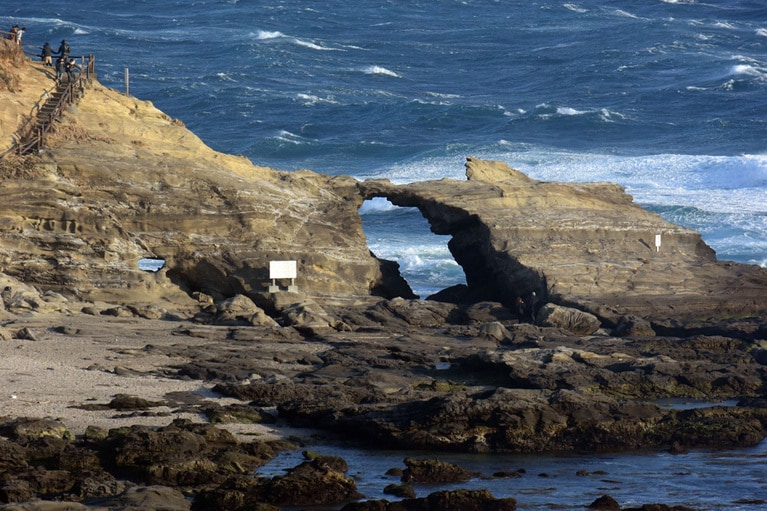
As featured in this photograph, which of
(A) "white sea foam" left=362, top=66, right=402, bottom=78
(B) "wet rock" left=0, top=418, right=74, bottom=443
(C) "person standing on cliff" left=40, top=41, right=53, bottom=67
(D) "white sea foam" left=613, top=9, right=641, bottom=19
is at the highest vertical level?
(D) "white sea foam" left=613, top=9, right=641, bottom=19

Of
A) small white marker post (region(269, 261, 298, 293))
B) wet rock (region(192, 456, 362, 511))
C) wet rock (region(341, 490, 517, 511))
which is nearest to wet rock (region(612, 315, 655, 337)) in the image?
small white marker post (region(269, 261, 298, 293))

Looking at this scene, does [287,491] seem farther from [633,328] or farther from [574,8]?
[574,8]

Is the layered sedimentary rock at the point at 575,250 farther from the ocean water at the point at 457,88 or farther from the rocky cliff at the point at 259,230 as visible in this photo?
the ocean water at the point at 457,88

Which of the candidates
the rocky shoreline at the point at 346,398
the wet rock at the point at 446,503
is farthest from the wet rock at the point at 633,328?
the wet rock at the point at 446,503

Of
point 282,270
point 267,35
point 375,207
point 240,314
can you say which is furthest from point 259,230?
point 267,35

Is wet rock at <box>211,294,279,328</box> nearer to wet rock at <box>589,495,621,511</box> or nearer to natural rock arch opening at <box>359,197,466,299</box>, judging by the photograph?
natural rock arch opening at <box>359,197,466,299</box>

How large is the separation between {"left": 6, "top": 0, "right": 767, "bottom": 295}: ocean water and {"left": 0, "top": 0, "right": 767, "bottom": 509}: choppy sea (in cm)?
12

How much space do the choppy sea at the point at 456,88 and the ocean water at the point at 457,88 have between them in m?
0.12

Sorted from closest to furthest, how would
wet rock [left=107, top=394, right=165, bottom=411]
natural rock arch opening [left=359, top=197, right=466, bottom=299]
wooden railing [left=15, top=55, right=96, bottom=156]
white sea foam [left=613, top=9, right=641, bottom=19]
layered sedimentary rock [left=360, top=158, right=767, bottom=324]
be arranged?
wet rock [left=107, top=394, right=165, bottom=411]
wooden railing [left=15, top=55, right=96, bottom=156]
layered sedimentary rock [left=360, top=158, right=767, bottom=324]
natural rock arch opening [left=359, top=197, right=466, bottom=299]
white sea foam [left=613, top=9, right=641, bottom=19]

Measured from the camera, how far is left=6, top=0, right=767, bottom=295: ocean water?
51.0 metres

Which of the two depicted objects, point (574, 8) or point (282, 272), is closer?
point (282, 272)

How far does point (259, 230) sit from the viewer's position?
2830 centimetres

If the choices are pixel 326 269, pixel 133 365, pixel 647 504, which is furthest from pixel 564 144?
pixel 647 504

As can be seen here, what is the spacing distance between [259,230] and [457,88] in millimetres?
37440
